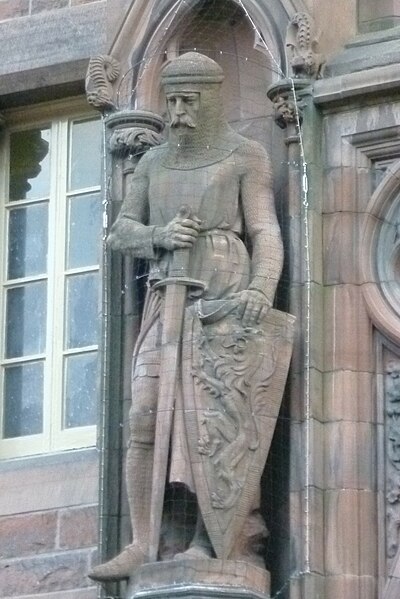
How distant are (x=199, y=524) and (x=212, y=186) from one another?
1525 millimetres

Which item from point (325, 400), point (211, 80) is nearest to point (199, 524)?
point (325, 400)

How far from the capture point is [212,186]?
14688mm

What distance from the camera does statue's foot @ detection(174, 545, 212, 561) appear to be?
46.2 feet

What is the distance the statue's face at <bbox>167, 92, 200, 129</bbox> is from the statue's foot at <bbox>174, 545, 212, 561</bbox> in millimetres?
1896

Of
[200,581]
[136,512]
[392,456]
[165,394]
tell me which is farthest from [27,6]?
[200,581]

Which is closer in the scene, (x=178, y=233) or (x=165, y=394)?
(x=165, y=394)

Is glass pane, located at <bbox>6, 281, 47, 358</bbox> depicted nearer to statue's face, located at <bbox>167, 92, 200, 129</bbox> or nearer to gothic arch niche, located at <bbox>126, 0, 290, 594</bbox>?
gothic arch niche, located at <bbox>126, 0, 290, 594</bbox>

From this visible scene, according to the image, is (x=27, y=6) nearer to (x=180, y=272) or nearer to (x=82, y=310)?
(x=82, y=310)

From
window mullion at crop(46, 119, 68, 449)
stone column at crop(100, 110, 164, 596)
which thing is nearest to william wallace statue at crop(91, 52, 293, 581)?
stone column at crop(100, 110, 164, 596)

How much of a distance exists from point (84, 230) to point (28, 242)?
0.97ft

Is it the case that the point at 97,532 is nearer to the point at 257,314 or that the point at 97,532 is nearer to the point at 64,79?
the point at 257,314

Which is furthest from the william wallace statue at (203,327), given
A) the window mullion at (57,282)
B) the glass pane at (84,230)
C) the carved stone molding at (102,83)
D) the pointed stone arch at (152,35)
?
the window mullion at (57,282)

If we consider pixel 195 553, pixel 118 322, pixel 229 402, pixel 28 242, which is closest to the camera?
pixel 195 553

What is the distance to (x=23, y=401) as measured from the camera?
1575 cm
